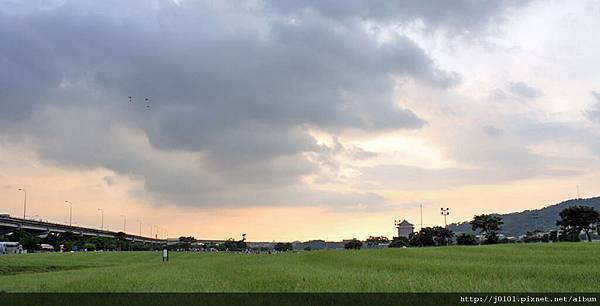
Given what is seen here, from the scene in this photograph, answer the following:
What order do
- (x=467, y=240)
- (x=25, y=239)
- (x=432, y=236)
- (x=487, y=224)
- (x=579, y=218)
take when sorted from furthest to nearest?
(x=25, y=239)
(x=432, y=236)
(x=487, y=224)
(x=467, y=240)
(x=579, y=218)

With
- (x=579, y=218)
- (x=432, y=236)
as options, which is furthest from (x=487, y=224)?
(x=432, y=236)

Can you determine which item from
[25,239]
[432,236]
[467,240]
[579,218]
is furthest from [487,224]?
[25,239]

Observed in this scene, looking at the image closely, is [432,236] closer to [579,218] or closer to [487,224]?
[487,224]

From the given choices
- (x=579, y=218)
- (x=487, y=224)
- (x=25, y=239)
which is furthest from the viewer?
(x=25, y=239)

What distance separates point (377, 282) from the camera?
95.3ft

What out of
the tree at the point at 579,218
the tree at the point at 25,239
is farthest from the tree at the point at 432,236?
the tree at the point at 25,239

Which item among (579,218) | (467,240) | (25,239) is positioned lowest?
(467,240)

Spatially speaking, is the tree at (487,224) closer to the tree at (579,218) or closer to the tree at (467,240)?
the tree at (467,240)

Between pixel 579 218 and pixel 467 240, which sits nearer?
pixel 579 218

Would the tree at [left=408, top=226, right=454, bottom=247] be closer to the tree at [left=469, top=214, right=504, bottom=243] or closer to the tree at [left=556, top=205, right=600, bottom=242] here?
the tree at [left=469, top=214, right=504, bottom=243]

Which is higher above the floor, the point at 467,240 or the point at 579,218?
the point at 579,218
